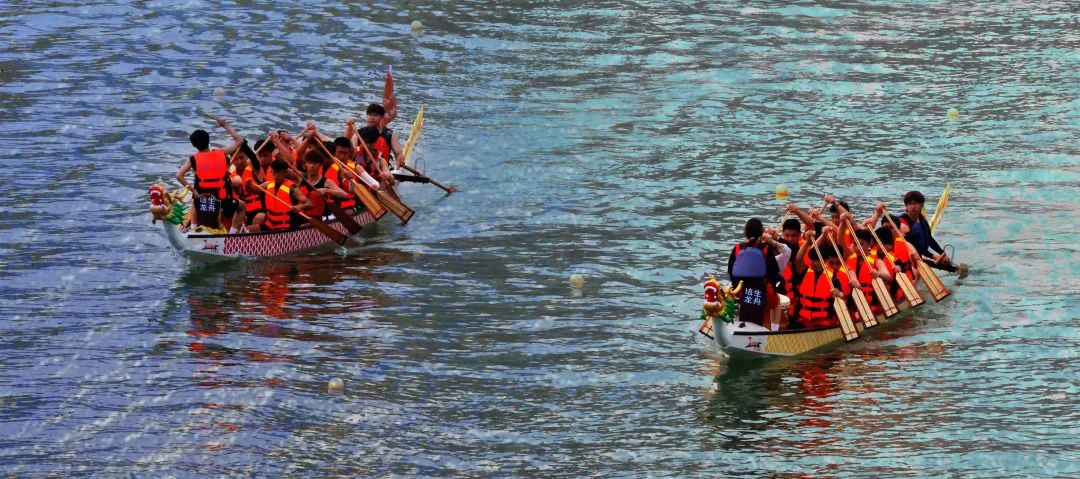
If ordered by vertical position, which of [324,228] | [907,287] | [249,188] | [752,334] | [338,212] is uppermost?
[249,188]

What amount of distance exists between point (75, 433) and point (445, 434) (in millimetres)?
4012

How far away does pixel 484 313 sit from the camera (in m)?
21.4

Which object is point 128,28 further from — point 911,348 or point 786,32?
point 911,348

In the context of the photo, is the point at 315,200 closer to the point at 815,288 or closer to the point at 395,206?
the point at 395,206

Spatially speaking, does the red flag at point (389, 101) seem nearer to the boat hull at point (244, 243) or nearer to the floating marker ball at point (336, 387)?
the boat hull at point (244, 243)

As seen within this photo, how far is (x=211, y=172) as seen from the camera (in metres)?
23.1

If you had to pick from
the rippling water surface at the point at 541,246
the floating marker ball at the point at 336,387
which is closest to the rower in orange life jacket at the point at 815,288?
the rippling water surface at the point at 541,246

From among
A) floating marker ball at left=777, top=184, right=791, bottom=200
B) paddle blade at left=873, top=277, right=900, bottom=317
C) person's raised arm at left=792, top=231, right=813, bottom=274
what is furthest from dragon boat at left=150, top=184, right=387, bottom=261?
paddle blade at left=873, top=277, right=900, bottom=317

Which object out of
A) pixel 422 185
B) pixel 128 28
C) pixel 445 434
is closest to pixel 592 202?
pixel 422 185

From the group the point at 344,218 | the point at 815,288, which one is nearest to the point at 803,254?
the point at 815,288

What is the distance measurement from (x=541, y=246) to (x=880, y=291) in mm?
6132

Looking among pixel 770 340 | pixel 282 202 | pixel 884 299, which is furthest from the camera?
pixel 282 202

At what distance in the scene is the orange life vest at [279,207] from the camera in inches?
925

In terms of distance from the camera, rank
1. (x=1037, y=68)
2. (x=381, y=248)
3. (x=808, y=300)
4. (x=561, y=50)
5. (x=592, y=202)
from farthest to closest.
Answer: (x=561, y=50) → (x=1037, y=68) → (x=592, y=202) → (x=381, y=248) → (x=808, y=300)
